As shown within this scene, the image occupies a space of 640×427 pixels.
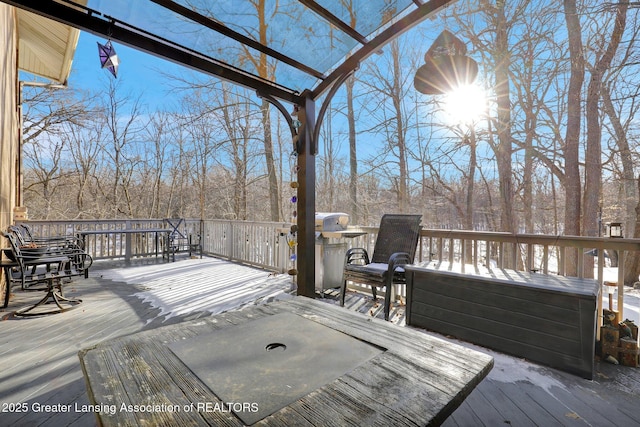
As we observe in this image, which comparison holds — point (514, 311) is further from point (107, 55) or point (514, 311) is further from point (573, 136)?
point (573, 136)

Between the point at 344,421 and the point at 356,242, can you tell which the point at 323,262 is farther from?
the point at 344,421

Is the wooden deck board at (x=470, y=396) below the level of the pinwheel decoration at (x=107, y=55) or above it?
below

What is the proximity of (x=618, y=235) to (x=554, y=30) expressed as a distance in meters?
5.87

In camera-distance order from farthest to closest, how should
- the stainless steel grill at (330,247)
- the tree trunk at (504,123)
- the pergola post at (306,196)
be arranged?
1. the tree trunk at (504,123)
2. the stainless steel grill at (330,247)
3. the pergola post at (306,196)

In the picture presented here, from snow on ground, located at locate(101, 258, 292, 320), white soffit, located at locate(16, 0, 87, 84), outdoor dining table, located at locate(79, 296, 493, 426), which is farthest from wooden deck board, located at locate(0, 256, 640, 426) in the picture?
white soffit, located at locate(16, 0, 87, 84)

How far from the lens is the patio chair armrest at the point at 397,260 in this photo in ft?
10.5

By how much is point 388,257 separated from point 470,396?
78.9 inches

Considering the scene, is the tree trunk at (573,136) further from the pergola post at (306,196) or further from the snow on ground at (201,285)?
the snow on ground at (201,285)

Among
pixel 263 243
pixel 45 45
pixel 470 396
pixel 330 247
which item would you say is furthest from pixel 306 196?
→ pixel 45 45

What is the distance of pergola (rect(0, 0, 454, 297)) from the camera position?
213 cm

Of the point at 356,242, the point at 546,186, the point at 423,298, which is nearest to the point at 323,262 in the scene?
the point at 356,242

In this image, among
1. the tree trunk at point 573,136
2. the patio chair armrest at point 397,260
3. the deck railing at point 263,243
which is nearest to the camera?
the patio chair armrest at point 397,260

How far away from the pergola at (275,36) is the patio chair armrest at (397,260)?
0.91 metres

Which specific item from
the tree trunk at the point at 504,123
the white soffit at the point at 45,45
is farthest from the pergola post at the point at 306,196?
the tree trunk at the point at 504,123
